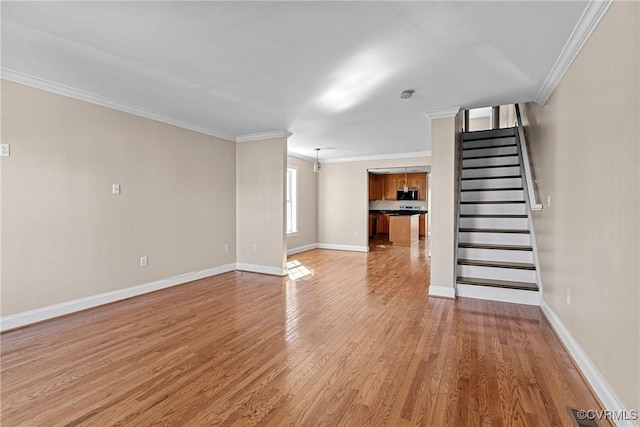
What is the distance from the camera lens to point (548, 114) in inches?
125

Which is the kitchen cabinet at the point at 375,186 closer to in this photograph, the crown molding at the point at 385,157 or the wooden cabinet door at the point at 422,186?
the wooden cabinet door at the point at 422,186

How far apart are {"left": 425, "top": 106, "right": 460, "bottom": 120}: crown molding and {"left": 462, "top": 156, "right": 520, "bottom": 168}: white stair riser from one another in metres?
1.79

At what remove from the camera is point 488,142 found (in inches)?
221

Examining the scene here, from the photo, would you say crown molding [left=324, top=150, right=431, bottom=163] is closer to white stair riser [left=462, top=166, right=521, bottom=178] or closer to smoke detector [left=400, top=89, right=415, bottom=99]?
white stair riser [left=462, top=166, right=521, bottom=178]

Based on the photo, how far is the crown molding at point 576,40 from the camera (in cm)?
180

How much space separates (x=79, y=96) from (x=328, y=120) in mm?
2901

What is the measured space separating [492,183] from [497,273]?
1.60m

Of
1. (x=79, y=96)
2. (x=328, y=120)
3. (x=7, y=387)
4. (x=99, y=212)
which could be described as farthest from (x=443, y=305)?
(x=79, y=96)

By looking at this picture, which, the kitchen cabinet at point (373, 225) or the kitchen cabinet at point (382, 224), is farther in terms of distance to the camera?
the kitchen cabinet at point (382, 224)

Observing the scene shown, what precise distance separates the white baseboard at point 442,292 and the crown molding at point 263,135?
10.5 ft

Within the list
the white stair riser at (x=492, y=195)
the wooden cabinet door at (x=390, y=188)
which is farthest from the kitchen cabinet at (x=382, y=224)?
the white stair riser at (x=492, y=195)

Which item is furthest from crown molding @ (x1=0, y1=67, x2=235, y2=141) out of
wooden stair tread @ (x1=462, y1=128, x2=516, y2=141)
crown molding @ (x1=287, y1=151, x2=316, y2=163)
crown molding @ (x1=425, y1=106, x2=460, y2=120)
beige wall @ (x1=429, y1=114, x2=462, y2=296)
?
wooden stair tread @ (x1=462, y1=128, x2=516, y2=141)

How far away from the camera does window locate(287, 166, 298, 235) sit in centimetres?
717

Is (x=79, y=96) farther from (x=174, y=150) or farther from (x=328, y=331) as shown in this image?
(x=328, y=331)
